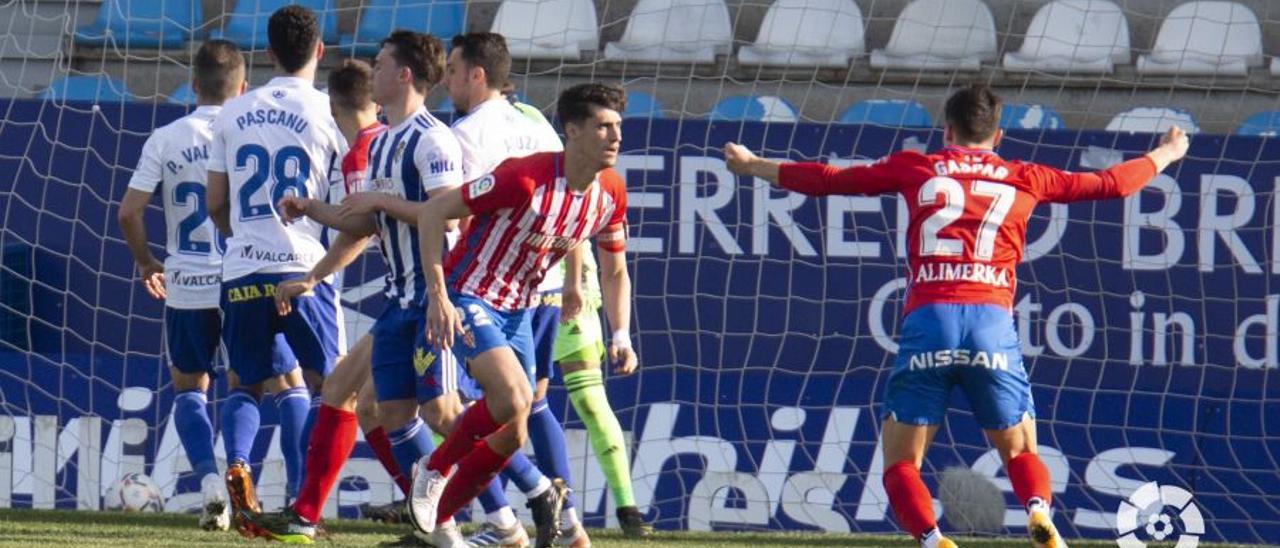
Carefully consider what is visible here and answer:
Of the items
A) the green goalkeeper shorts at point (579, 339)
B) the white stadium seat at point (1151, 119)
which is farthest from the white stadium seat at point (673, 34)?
the green goalkeeper shorts at point (579, 339)

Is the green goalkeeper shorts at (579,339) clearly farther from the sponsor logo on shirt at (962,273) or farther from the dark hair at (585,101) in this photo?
the sponsor logo on shirt at (962,273)

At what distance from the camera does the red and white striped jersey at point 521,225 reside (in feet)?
19.1

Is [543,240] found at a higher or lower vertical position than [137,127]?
lower

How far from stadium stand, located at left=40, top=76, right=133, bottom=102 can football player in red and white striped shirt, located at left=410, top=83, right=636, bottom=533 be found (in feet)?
14.8

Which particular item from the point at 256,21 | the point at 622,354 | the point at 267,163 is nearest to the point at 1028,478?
the point at 622,354

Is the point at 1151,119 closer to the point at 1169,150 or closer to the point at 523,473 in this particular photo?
the point at 1169,150

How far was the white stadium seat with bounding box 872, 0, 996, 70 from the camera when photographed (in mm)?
10531

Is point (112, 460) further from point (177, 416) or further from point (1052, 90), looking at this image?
point (1052, 90)

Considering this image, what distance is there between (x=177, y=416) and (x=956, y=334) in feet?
10.1

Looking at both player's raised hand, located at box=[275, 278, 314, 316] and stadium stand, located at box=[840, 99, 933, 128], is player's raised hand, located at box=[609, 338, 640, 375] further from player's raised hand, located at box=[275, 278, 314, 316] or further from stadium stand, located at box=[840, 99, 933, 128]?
stadium stand, located at box=[840, 99, 933, 128]

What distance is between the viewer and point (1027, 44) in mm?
10750

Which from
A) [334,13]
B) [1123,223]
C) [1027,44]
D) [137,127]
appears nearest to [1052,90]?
[1027,44]

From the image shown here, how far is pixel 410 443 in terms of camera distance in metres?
6.50

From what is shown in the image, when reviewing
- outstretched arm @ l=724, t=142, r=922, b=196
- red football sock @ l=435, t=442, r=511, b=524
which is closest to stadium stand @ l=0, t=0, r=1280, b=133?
outstretched arm @ l=724, t=142, r=922, b=196
